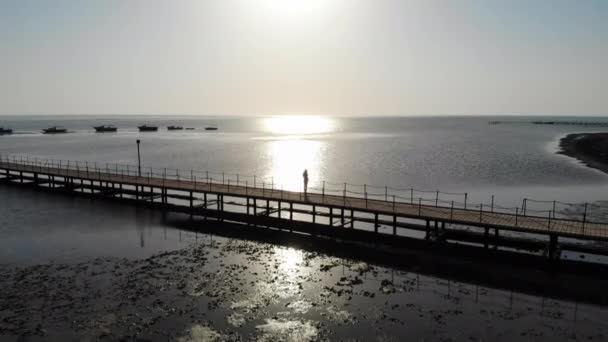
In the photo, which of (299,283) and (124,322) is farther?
(299,283)

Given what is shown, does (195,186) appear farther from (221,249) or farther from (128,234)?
(221,249)

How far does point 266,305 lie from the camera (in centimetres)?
1791

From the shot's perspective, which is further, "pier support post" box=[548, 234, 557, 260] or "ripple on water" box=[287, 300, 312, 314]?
"pier support post" box=[548, 234, 557, 260]

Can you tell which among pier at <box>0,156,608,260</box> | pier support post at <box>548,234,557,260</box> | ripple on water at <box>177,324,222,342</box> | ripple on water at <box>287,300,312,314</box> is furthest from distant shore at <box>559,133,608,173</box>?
ripple on water at <box>177,324,222,342</box>

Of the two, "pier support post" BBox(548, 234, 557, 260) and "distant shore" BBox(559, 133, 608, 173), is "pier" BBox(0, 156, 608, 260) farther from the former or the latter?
"distant shore" BBox(559, 133, 608, 173)

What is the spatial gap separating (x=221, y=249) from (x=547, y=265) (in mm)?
17977

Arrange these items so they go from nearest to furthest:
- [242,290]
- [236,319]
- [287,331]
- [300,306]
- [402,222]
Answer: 1. [287,331]
2. [236,319]
3. [300,306]
4. [242,290]
5. [402,222]

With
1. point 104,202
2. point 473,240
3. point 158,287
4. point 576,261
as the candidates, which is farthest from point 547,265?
point 104,202

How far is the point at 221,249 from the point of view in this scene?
2573 cm

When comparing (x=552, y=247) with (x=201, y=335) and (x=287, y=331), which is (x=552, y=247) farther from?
(x=201, y=335)

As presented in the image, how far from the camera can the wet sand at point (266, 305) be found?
1576 centimetres

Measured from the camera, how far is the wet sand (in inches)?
620

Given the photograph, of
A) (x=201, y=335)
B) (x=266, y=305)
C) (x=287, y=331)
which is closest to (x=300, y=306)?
(x=266, y=305)

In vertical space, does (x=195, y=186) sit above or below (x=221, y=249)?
above
